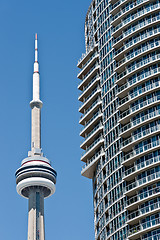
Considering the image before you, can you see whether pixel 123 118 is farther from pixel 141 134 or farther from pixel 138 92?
pixel 141 134

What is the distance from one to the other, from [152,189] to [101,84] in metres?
29.3

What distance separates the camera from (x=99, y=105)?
11438 cm

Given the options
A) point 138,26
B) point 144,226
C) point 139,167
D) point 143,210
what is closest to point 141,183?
point 139,167

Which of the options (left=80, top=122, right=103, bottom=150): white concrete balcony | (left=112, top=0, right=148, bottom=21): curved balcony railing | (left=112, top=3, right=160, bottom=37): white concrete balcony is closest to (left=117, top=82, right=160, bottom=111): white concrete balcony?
(left=80, top=122, right=103, bottom=150): white concrete balcony

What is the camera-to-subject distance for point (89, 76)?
120688mm

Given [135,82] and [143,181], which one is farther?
[135,82]

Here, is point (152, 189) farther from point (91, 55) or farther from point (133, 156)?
point (91, 55)

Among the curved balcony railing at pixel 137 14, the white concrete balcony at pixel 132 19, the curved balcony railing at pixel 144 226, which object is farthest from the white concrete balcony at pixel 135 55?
the curved balcony railing at pixel 144 226

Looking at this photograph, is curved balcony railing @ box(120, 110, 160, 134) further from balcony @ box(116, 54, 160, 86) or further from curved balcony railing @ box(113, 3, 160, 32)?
curved balcony railing @ box(113, 3, 160, 32)

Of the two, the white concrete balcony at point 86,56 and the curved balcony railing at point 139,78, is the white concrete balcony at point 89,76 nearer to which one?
the white concrete balcony at point 86,56

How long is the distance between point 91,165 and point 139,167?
1836 centimetres

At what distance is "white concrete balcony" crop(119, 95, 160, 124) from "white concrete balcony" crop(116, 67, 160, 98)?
3.67 m

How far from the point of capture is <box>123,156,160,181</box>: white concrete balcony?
94.0 m

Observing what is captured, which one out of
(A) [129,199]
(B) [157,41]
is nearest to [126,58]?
(B) [157,41]
